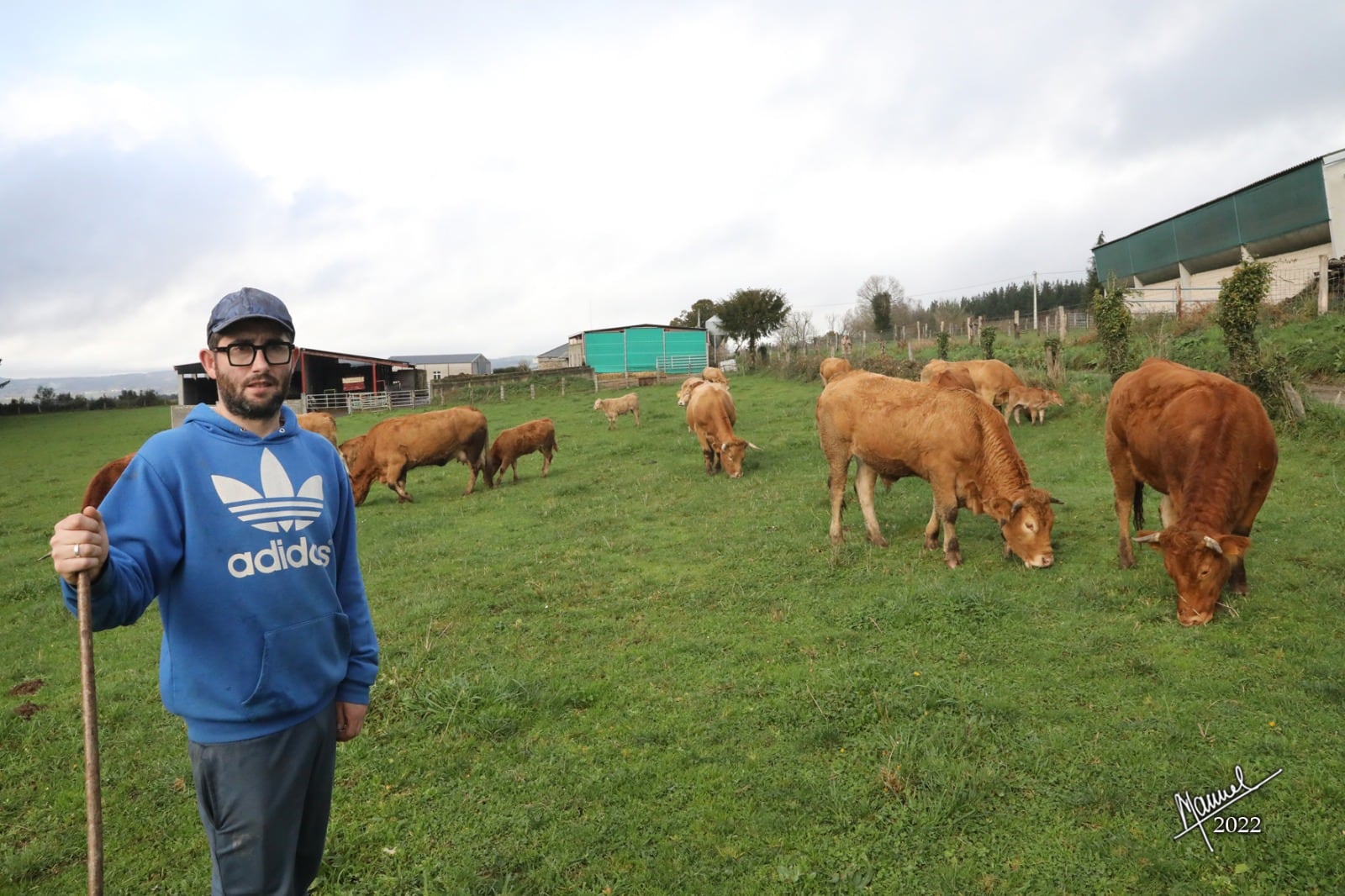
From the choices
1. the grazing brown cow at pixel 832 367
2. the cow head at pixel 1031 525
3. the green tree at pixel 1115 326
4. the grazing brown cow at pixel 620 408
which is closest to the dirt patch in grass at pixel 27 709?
the cow head at pixel 1031 525

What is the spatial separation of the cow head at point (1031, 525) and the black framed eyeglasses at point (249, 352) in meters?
7.34

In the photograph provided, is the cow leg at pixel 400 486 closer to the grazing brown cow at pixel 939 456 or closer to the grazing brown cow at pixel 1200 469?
the grazing brown cow at pixel 939 456

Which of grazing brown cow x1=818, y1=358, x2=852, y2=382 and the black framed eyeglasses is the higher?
grazing brown cow x1=818, y1=358, x2=852, y2=382

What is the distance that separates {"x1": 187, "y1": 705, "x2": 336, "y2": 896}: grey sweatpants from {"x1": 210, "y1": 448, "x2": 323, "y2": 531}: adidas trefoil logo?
0.71 metres

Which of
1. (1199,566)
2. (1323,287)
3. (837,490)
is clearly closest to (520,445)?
(837,490)

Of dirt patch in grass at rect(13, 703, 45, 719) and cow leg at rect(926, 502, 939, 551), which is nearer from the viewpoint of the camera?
dirt patch in grass at rect(13, 703, 45, 719)

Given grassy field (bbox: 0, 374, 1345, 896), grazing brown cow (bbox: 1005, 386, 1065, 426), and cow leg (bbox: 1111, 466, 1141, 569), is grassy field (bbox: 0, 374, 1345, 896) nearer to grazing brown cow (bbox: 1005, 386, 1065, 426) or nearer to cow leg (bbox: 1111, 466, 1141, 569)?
cow leg (bbox: 1111, 466, 1141, 569)

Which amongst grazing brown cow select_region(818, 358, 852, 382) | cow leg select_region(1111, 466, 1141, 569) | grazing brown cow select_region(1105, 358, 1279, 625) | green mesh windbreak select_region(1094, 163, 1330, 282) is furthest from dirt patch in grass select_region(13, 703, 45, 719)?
green mesh windbreak select_region(1094, 163, 1330, 282)

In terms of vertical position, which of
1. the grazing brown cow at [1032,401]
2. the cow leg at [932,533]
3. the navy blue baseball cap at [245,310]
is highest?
the navy blue baseball cap at [245,310]

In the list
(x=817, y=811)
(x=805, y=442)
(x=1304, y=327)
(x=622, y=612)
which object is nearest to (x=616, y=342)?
(x=805, y=442)

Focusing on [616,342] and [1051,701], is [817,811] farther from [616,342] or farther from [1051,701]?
[616,342]

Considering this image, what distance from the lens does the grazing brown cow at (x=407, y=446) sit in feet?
49.3

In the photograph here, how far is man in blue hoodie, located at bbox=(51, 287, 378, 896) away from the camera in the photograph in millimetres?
2336

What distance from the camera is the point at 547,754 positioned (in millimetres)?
4781
